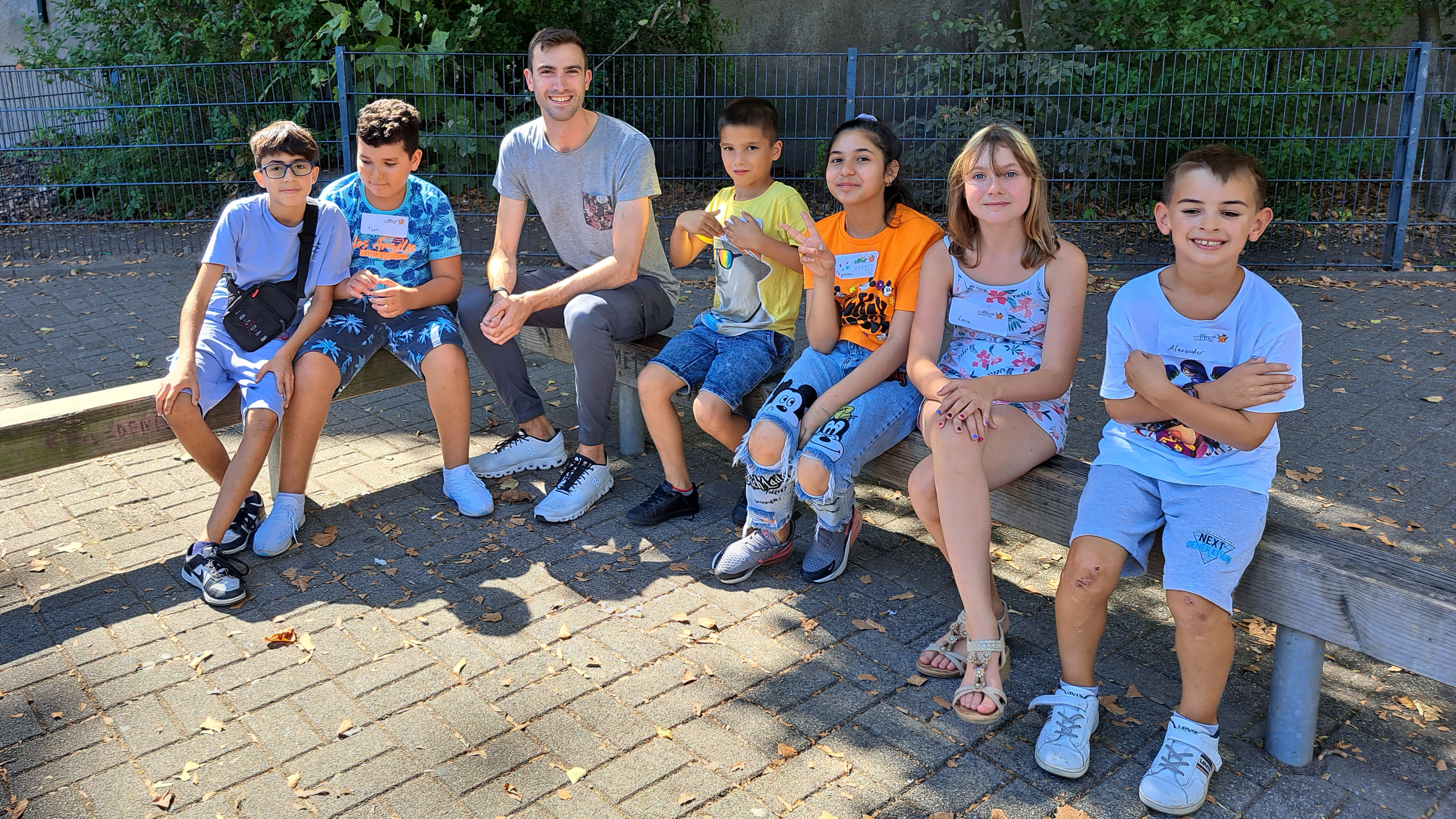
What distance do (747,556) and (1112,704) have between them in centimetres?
123

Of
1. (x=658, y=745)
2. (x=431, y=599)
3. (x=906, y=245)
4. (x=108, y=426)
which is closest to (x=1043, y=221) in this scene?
(x=906, y=245)

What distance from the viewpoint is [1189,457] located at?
2.91 metres

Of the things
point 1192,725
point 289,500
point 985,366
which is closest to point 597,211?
point 289,500

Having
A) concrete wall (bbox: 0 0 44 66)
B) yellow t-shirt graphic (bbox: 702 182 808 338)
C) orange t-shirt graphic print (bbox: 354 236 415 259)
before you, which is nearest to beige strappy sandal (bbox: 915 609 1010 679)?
yellow t-shirt graphic (bbox: 702 182 808 338)

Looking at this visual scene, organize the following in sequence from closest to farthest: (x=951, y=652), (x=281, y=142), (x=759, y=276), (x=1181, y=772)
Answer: (x=1181, y=772) → (x=951, y=652) → (x=281, y=142) → (x=759, y=276)

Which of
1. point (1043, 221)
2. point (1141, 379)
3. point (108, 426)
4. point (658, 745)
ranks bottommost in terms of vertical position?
point (658, 745)

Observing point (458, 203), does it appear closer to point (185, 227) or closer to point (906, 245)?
point (185, 227)

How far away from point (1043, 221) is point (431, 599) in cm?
226

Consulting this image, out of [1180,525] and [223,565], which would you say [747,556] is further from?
[223,565]

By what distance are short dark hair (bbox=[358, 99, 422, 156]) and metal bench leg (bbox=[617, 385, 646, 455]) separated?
4.37ft

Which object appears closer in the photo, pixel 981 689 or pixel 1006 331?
pixel 981 689

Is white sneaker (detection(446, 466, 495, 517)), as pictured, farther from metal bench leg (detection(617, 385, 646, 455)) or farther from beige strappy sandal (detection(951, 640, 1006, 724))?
beige strappy sandal (detection(951, 640, 1006, 724))

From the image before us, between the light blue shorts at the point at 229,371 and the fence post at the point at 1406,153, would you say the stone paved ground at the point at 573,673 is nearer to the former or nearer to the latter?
the light blue shorts at the point at 229,371

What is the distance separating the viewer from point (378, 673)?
3.26 m
